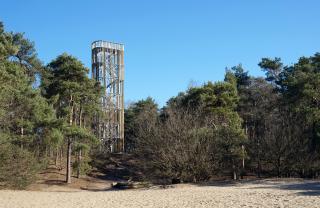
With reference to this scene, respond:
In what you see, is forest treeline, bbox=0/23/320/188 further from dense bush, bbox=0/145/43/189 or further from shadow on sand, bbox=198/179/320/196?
shadow on sand, bbox=198/179/320/196

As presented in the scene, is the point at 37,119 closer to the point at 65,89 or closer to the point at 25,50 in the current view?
the point at 65,89

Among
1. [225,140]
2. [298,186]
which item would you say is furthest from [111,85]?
[298,186]

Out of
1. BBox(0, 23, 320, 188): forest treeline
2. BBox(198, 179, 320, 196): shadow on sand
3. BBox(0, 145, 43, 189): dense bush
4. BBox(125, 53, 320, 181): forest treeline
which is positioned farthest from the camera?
BBox(125, 53, 320, 181): forest treeline

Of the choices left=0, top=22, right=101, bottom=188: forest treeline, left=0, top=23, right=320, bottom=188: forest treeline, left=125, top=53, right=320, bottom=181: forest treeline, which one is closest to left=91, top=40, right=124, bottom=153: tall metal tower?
left=0, top=22, right=101, bottom=188: forest treeline

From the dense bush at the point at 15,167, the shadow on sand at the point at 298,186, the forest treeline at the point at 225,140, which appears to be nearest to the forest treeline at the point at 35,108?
the dense bush at the point at 15,167

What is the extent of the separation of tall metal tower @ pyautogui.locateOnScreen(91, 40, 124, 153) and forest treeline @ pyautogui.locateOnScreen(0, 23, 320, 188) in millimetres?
17324

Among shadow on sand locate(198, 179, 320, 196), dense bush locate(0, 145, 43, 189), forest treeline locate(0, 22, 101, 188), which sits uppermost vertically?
forest treeline locate(0, 22, 101, 188)

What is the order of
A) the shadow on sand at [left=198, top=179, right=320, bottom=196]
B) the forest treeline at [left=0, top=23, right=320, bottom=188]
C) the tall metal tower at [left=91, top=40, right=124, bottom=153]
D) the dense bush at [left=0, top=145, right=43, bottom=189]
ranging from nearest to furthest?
the shadow on sand at [left=198, top=179, right=320, bottom=196], the dense bush at [left=0, top=145, right=43, bottom=189], the forest treeline at [left=0, top=23, right=320, bottom=188], the tall metal tower at [left=91, top=40, right=124, bottom=153]

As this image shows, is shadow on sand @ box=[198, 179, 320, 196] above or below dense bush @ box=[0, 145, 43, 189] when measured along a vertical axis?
below

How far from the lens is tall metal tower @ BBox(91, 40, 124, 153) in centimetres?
5700

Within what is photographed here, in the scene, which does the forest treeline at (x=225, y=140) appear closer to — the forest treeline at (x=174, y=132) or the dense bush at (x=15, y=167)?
the forest treeline at (x=174, y=132)

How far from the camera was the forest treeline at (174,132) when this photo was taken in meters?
26.3

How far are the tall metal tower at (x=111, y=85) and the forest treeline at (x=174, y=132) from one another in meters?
17.3

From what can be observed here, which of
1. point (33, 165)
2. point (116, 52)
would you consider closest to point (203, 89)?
point (33, 165)
